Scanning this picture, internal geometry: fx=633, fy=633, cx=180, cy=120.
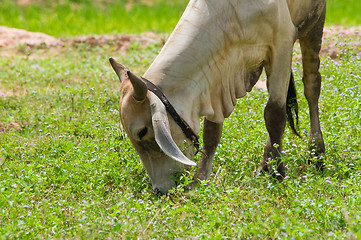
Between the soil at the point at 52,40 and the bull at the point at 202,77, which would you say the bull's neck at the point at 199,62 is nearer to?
the bull at the point at 202,77

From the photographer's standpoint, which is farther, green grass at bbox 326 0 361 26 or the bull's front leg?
green grass at bbox 326 0 361 26

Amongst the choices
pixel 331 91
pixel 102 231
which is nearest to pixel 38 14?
pixel 331 91

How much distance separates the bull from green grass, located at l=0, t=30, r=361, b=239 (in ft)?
0.82

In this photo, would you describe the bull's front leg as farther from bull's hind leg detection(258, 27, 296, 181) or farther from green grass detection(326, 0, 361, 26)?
green grass detection(326, 0, 361, 26)

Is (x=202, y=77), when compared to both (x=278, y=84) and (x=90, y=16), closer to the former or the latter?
(x=278, y=84)

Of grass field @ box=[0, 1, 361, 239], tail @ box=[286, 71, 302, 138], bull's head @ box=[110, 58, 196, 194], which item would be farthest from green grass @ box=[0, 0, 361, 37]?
bull's head @ box=[110, 58, 196, 194]

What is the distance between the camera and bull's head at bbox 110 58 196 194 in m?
3.65

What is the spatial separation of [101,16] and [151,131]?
8798 mm

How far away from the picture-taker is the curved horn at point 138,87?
3.61 meters

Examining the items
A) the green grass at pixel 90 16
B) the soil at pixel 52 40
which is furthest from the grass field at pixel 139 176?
the green grass at pixel 90 16

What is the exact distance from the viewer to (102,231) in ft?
10.8

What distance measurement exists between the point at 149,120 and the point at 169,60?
0.40m

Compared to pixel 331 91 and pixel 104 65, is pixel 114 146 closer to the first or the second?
pixel 331 91

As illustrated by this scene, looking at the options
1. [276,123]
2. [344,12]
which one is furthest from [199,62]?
[344,12]
